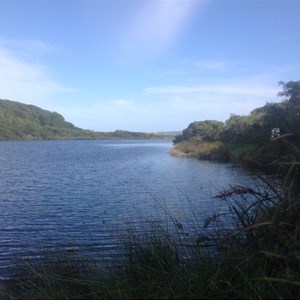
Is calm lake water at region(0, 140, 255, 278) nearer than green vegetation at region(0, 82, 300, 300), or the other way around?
green vegetation at region(0, 82, 300, 300)

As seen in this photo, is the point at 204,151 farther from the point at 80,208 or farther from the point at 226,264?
the point at 226,264

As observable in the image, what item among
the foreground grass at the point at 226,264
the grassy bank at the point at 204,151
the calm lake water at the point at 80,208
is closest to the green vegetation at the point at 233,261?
the foreground grass at the point at 226,264

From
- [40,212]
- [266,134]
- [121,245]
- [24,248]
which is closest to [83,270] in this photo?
[121,245]

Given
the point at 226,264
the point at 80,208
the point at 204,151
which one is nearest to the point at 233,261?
the point at 226,264

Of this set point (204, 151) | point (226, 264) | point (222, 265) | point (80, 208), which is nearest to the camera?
point (226, 264)

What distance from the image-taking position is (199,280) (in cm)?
452

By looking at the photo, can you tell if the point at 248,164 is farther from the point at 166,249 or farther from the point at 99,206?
the point at 99,206

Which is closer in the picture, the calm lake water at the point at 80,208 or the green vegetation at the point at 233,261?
the green vegetation at the point at 233,261

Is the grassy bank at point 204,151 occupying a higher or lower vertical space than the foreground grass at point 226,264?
lower

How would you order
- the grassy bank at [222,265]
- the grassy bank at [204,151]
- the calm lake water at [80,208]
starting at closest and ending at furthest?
the grassy bank at [222,265]
the calm lake water at [80,208]
the grassy bank at [204,151]

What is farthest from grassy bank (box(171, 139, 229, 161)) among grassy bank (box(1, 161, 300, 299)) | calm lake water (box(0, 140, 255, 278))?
grassy bank (box(1, 161, 300, 299))

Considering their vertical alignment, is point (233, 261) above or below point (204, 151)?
above

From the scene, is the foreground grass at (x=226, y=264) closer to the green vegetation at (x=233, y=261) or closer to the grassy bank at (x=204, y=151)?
the green vegetation at (x=233, y=261)

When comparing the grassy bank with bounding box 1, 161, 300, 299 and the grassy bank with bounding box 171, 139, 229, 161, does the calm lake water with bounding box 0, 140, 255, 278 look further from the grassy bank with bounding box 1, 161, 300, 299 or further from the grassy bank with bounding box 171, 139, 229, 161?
the grassy bank with bounding box 171, 139, 229, 161
